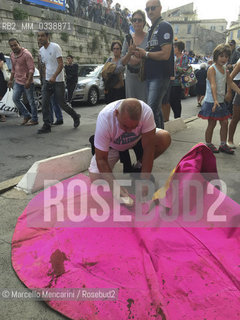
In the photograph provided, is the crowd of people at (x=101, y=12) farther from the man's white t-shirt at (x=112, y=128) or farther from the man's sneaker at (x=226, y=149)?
the man's white t-shirt at (x=112, y=128)

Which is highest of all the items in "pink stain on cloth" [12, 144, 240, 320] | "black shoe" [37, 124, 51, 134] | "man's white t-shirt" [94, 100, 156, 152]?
"man's white t-shirt" [94, 100, 156, 152]

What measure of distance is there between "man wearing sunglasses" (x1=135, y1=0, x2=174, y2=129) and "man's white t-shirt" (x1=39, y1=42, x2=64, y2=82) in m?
2.18

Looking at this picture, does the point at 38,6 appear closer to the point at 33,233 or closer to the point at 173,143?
the point at 173,143

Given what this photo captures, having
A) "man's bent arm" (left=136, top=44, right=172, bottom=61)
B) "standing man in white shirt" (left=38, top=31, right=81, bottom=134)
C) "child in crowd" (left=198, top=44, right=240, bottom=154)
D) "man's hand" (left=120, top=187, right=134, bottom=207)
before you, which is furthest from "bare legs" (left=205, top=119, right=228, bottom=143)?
"standing man in white shirt" (left=38, top=31, right=81, bottom=134)

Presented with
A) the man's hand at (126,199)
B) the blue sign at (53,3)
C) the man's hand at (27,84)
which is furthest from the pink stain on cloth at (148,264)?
the blue sign at (53,3)

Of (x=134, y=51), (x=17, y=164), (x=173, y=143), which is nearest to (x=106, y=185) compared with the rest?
(x=17, y=164)

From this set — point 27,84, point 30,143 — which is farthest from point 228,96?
point 27,84

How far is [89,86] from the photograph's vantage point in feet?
30.4

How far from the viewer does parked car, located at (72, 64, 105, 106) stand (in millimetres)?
9164

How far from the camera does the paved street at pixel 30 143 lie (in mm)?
3806

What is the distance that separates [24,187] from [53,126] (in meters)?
3.38

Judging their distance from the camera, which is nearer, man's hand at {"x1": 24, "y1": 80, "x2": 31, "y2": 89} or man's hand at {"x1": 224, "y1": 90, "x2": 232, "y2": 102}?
man's hand at {"x1": 224, "y1": 90, "x2": 232, "y2": 102}

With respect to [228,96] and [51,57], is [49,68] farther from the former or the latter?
[228,96]

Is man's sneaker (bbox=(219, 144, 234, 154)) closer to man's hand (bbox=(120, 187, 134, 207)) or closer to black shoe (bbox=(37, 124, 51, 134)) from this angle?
man's hand (bbox=(120, 187, 134, 207))
